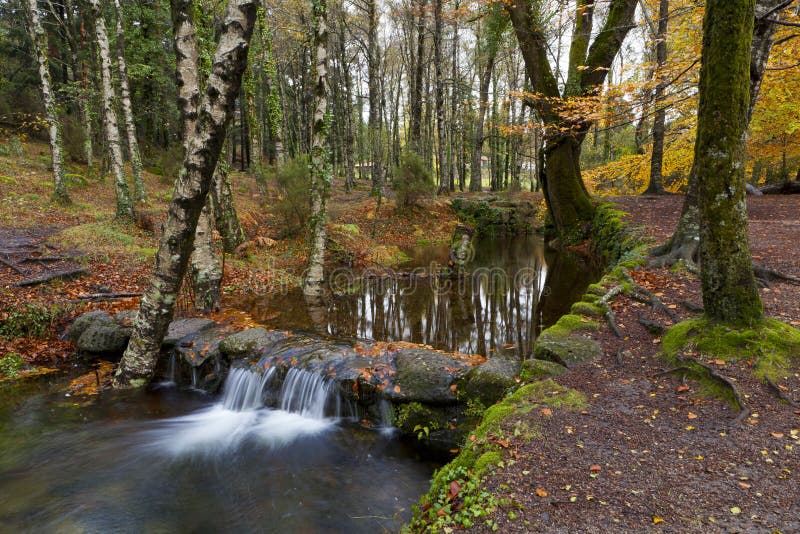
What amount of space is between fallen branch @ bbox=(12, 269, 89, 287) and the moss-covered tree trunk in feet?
37.3

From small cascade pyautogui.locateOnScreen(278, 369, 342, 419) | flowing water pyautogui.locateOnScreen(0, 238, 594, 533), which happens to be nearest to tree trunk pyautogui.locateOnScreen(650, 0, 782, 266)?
flowing water pyautogui.locateOnScreen(0, 238, 594, 533)

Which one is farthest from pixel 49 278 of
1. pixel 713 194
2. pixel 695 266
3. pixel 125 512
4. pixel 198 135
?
pixel 695 266

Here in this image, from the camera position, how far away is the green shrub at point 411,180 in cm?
1928

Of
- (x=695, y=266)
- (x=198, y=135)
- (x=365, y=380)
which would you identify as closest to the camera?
(x=198, y=135)

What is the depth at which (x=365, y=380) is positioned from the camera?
5887 mm

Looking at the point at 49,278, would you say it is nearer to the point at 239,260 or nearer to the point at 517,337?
the point at 239,260

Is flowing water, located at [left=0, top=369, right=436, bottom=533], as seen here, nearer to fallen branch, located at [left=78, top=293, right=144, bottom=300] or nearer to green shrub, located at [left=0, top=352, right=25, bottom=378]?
green shrub, located at [left=0, top=352, right=25, bottom=378]

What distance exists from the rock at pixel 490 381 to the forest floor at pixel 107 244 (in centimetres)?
528

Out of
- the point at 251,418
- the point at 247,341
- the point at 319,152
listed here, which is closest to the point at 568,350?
the point at 251,418

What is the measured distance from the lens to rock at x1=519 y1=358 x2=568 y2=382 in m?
4.61

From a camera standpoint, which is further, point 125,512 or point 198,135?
point 198,135

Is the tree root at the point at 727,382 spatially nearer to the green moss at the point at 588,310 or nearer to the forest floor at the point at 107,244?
the green moss at the point at 588,310

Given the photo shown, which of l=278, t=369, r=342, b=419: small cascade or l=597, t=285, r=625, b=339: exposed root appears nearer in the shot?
l=597, t=285, r=625, b=339: exposed root

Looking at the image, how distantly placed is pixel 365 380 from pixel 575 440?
3199 mm
